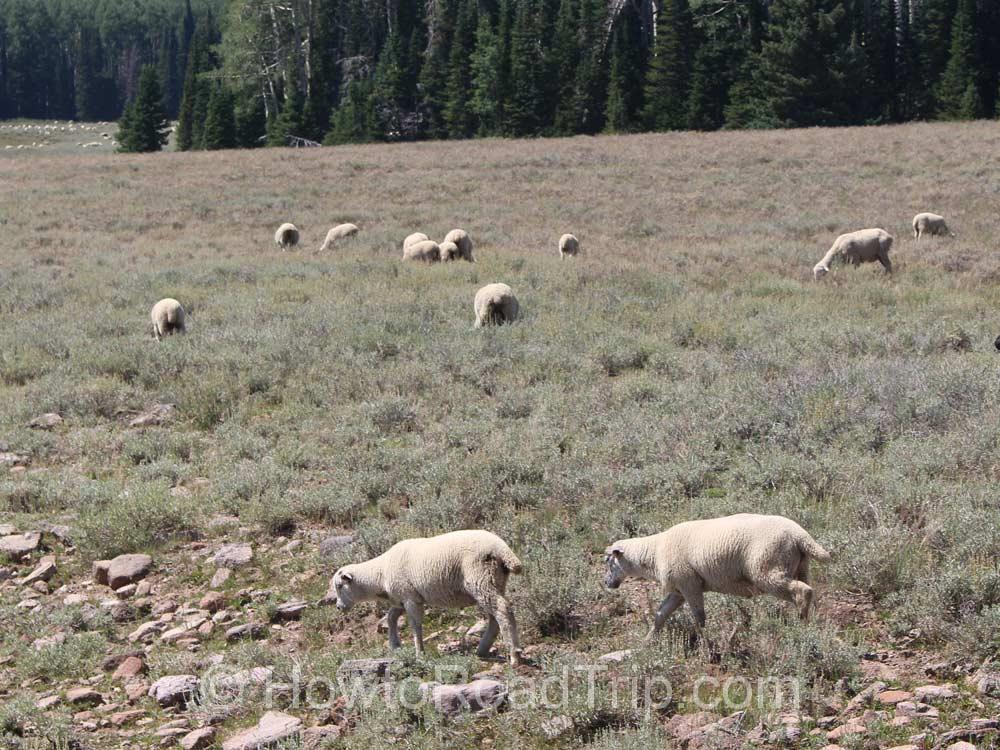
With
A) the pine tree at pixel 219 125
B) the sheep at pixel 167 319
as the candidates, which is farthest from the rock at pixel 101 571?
the pine tree at pixel 219 125

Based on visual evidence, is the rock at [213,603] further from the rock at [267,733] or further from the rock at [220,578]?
the rock at [267,733]

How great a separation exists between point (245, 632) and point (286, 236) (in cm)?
1783

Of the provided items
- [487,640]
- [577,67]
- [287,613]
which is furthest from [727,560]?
[577,67]

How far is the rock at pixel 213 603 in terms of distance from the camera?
6156 mm

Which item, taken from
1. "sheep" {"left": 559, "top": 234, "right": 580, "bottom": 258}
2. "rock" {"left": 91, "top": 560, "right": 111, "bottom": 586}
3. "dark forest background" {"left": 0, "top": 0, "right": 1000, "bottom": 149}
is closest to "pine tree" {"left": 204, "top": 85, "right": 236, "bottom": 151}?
"dark forest background" {"left": 0, "top": 0, "right": 1000, "bottom": 149}

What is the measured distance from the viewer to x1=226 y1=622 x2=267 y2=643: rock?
5781 mm

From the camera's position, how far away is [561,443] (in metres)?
8.45

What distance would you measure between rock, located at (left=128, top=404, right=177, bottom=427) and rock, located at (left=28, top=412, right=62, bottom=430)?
0.72 meters

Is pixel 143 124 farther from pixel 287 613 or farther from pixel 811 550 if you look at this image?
pixel 811 550

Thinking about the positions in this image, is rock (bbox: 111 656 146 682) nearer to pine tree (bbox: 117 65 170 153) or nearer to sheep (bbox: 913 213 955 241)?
sheep (bbox: 913 213 955 241)

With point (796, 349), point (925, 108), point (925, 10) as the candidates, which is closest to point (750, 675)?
point (796, 349)

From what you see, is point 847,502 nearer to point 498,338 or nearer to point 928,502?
point 928,502

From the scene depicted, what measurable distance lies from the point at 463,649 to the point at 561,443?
3322 mm

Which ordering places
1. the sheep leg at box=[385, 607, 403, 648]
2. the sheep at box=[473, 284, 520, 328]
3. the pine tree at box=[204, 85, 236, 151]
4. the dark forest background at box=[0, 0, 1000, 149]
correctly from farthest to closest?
1. the pine tree at box=[204, 85, 236, 151]
2. the dark forest background at box=[0, 0, 1000, 149]
3. the sheep at box=[473, 284, 520, 328]
4. the sheep leg at box=[385, 607, 403, 648]
